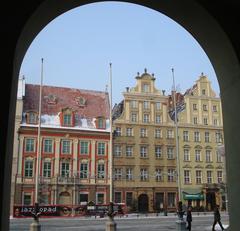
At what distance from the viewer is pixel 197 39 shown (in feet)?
14.3

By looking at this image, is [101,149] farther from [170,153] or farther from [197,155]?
[197,155]

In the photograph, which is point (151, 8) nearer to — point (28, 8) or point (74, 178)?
point (28, 8)

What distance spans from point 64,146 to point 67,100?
6.74 meters

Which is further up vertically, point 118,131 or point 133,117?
point 133,117

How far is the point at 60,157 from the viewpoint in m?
43.7

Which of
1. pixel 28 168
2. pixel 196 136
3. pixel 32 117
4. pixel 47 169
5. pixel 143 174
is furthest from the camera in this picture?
pixel 196 136

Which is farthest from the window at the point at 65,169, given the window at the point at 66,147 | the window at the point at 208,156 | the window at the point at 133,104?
the window at the point at 208,156

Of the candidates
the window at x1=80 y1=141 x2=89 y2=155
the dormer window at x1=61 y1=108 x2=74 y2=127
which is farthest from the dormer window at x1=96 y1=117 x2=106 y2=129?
the dormer window at x1=61 y1=108 x2=74 y2=127

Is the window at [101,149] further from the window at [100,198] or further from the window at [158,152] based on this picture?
the window at [158,152]

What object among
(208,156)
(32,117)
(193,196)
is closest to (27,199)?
(32,117)

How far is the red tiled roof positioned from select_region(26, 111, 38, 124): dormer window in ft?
2.06

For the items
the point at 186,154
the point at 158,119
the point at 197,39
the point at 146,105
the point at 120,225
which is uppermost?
the point at 146,105

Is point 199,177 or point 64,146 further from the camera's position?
point 199,177

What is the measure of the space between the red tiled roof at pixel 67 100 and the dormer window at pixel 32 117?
2.06ft
